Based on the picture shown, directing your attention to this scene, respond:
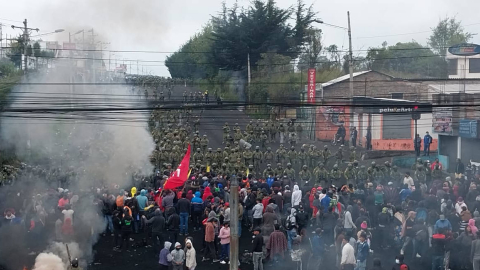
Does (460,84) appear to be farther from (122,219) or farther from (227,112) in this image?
(122,219)

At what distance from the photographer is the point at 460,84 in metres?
36.5

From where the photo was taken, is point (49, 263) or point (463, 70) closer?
point (49, 263)

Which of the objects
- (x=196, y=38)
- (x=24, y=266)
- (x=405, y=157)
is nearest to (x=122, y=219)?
(x=24, y=266)

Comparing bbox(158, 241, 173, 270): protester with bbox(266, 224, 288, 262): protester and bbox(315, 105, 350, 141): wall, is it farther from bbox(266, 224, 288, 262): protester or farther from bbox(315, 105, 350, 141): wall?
bbox(315, 105, 350, 141): wall

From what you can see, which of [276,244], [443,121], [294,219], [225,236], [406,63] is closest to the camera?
[276,244]

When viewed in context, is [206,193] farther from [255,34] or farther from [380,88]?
[255,34]

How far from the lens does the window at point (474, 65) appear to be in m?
43.7

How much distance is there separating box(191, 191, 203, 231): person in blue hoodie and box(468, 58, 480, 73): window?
32052 millimetres

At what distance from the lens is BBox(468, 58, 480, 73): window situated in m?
43.7

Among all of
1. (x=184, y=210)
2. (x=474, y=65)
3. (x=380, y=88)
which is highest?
(x=474, y=65)

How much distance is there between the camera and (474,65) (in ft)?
144

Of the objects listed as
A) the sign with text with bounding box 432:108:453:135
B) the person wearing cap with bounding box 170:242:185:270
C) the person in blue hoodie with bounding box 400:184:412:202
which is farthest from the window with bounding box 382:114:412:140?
the person wearing cap with bounding box 170:242:185:270

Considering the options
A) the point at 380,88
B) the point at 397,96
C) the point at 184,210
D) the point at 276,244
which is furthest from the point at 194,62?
the point at 276,244

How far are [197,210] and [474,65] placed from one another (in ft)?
107
